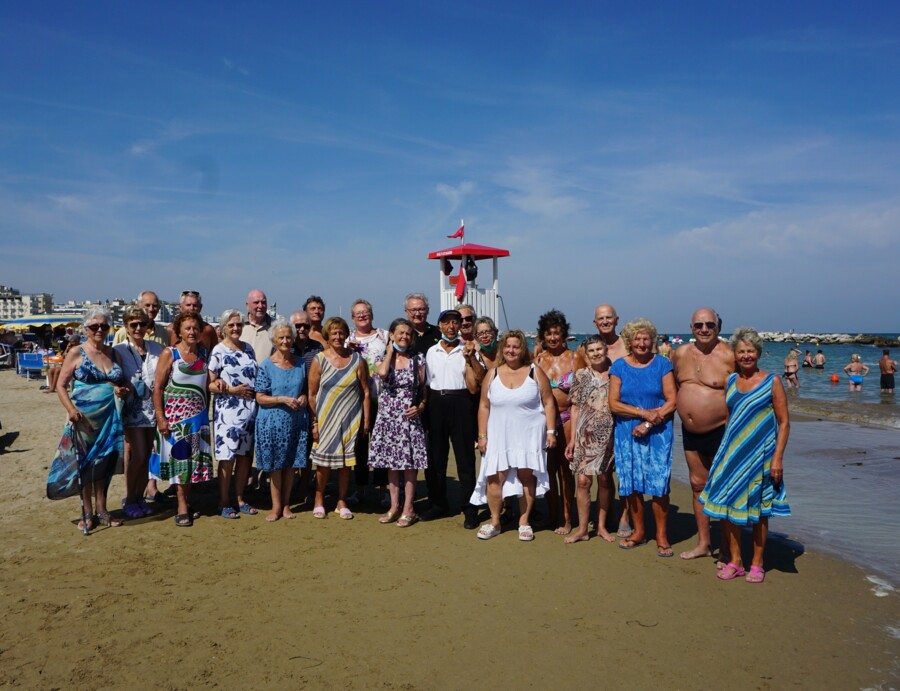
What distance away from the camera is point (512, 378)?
4883 mm

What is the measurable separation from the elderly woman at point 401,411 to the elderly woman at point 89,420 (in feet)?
7.13

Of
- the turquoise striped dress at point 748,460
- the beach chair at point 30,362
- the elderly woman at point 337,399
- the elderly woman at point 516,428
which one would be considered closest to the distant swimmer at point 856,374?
the turquoise striped dress at point 748,460

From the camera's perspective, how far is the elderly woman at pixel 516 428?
4812mm

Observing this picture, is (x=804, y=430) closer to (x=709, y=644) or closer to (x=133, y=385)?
(x=709, y=644)

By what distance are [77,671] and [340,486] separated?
8.94 ft

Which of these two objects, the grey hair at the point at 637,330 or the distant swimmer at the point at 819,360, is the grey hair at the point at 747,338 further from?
the distant swimmer at the point at 819,360

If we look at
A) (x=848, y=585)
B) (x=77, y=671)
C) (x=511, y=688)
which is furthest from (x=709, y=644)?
(x=77, y=671)

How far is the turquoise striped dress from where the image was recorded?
4020 millimetres

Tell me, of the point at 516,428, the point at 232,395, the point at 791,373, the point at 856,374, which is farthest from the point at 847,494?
Answer: the point at 856,374

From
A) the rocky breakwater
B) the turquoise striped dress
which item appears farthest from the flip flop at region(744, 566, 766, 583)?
the rocky breakwater

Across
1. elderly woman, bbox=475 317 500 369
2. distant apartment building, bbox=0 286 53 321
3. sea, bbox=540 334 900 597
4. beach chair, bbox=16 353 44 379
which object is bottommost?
sea, bbox=540 334 900 597

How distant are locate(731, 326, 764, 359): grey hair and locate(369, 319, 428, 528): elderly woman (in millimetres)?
2454

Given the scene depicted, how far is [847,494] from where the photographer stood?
273 inches

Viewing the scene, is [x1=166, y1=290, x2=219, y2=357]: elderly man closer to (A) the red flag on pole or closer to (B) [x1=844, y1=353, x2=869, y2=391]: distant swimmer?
(A) the red flag on pole
